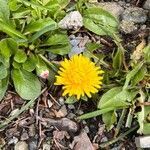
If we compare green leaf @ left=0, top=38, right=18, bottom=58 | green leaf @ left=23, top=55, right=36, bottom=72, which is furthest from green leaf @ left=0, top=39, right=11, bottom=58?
green leaf @ left=23, top=55, right=36, bottom=72

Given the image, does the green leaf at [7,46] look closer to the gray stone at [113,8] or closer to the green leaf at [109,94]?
the green leaf at [109,94]

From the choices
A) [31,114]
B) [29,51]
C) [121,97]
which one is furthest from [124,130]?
[29,51]

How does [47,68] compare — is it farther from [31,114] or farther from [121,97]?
[121,97]

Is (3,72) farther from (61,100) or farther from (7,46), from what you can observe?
(61,100)

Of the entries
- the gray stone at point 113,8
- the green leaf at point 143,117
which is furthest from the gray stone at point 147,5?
the green leaf at point 143,117

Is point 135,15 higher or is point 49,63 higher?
point 135,15

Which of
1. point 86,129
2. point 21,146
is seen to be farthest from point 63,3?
point 21,146
